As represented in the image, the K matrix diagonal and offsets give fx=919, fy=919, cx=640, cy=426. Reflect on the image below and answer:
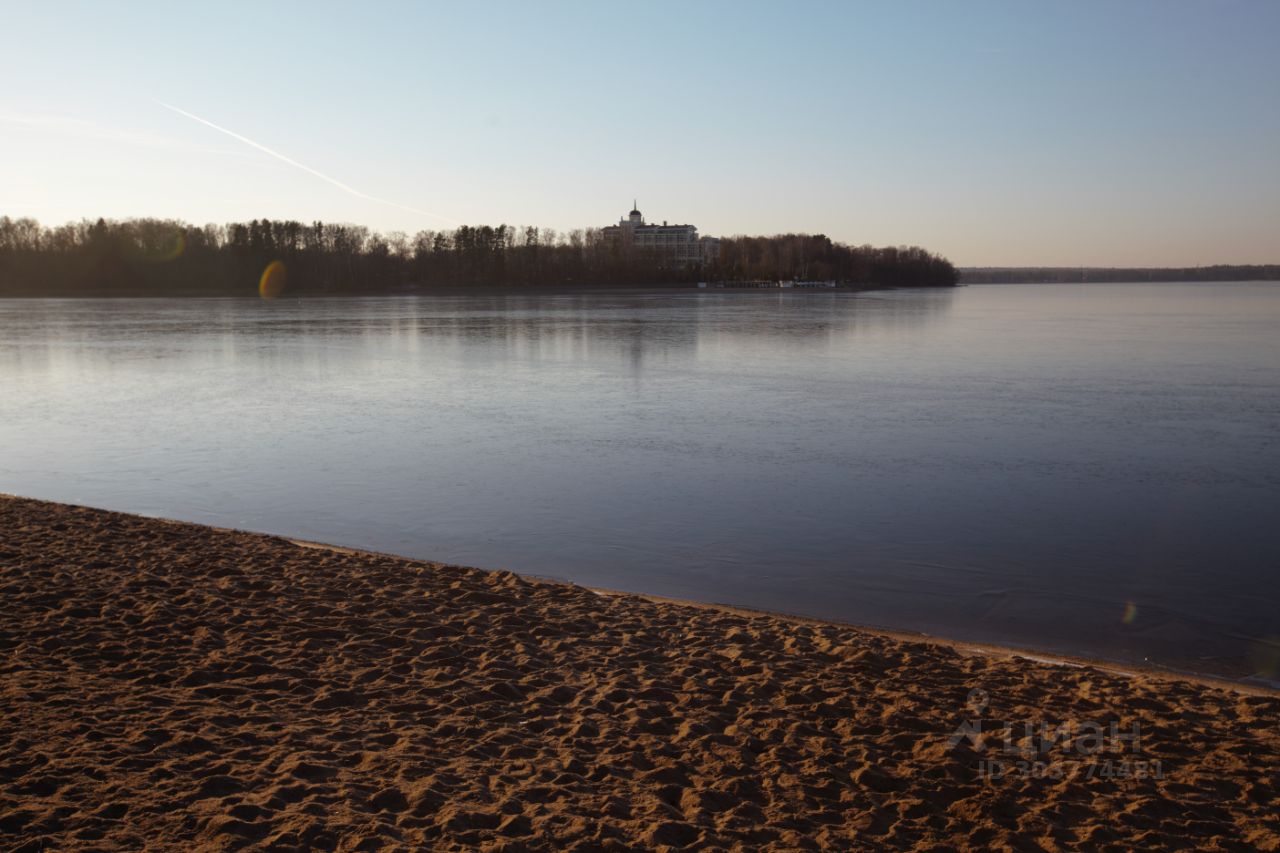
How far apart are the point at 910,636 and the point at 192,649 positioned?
4.80 metres

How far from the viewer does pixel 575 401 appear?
59.4 feet

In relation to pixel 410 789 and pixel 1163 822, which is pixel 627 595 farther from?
pixel 1163 822

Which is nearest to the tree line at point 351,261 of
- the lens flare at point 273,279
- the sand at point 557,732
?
the lens flare at point 273,279

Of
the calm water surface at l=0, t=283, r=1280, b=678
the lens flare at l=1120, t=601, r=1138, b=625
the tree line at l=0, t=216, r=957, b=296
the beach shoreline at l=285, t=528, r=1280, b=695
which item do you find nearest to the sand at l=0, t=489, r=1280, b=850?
the beach shoreline at l=285, t=528, r=1280, b=695

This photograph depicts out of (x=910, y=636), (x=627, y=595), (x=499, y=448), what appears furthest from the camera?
(x=499, y=448)

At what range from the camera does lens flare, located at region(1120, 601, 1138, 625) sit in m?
7.01

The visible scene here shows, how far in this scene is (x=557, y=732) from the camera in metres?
4.80

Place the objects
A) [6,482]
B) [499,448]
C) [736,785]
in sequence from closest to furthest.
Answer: [736,785] → [6,482] → [499,448]

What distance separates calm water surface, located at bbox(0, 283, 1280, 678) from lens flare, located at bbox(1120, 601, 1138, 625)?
39 millimetres

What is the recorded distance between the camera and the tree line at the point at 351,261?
329 ft

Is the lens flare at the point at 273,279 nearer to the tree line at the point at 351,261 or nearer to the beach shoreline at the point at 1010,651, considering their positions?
the tree line at the point at 351,261

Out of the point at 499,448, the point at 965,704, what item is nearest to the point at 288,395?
the point at 499,448

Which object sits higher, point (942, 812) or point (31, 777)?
point (31, 777)

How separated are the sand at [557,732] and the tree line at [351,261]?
10011 cm
